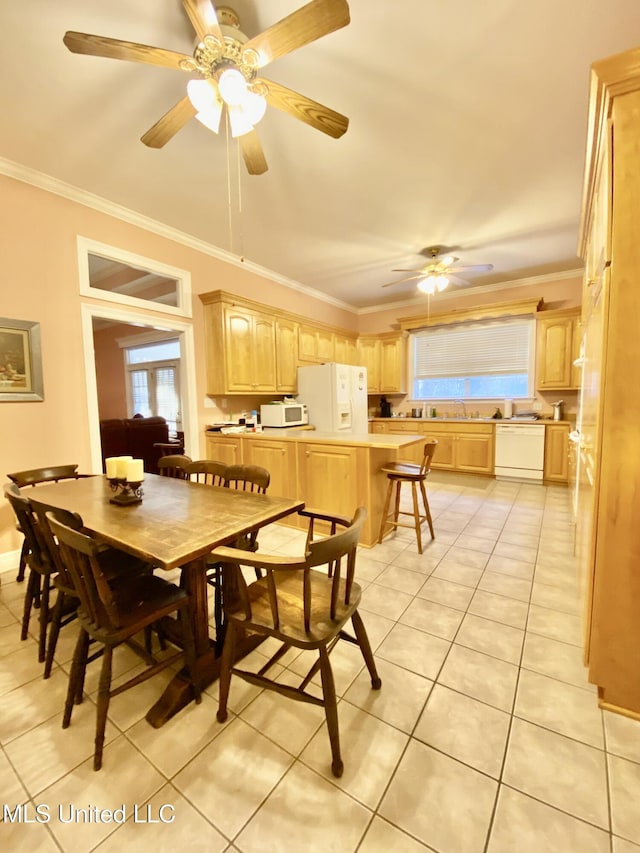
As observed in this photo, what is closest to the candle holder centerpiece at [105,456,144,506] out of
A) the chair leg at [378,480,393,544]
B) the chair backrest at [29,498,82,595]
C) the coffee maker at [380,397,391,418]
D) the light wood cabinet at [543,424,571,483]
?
the chair backrest at [29,498,82,595]

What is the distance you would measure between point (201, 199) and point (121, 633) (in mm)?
3316

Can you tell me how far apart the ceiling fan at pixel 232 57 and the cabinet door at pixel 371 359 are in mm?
4646

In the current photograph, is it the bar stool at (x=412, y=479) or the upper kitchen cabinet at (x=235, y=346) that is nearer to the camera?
the bar stool at (x=412, y=479)

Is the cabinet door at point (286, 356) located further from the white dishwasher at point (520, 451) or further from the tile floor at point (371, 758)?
the tile floor at point (371, 758)

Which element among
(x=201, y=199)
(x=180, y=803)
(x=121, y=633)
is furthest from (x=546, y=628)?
(x=201, y=199)

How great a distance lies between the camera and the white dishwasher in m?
4.80

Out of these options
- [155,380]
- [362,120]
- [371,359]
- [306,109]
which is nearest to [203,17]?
[306,109]

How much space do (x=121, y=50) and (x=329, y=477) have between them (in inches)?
111

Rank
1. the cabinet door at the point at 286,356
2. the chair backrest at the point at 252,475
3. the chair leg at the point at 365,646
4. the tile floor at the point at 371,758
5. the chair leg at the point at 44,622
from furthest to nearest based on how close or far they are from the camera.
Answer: the cabinet door at the point at 286,356 < the chair backrest at the point at 252,475 < the chair leg at the point at 44,622 < the chair leg at the point at 365,646 < the tile floor at the point at 371,758

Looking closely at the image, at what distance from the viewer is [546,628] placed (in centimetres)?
195

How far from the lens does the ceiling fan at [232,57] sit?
4.33 ft

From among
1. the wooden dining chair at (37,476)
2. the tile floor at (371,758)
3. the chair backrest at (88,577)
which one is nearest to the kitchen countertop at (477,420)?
the tile floor at (371,758)

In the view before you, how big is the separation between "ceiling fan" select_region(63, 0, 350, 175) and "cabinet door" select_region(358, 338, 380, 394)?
465 cm

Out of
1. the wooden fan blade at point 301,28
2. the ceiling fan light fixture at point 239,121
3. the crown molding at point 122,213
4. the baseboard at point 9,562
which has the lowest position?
the baseboard at point 9,562
